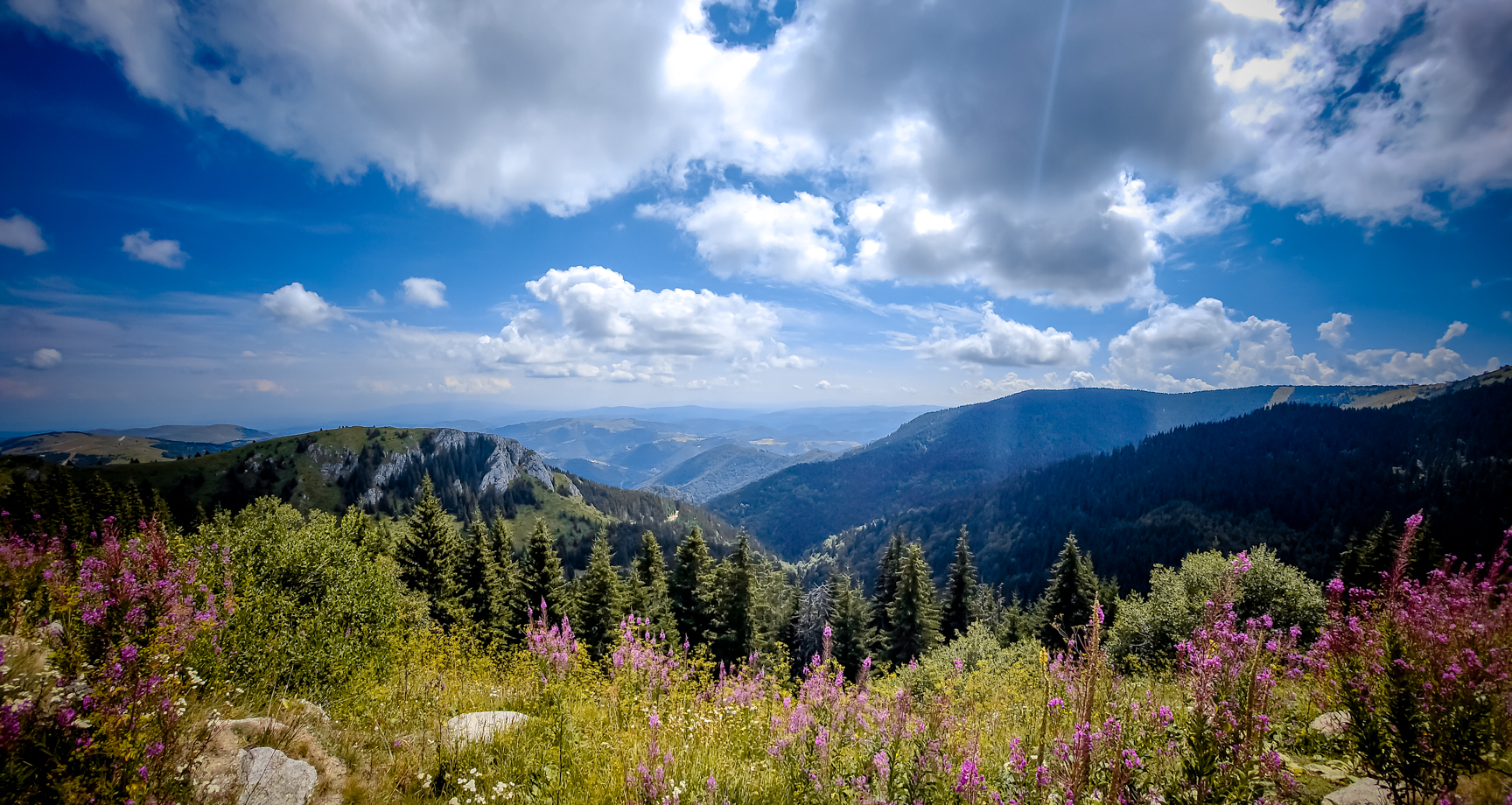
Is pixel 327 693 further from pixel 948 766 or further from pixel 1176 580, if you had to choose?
pixel 1176 580

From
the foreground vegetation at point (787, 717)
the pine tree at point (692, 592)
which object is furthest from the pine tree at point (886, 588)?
the foreground vegetation at point (787, 717)

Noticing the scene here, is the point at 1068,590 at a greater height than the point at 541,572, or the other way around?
the point at 541,572

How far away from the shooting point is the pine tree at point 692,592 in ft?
103

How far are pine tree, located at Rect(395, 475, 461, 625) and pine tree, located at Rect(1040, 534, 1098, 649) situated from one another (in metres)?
40.5

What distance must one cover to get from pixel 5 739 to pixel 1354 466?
271 m

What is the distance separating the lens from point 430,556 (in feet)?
104

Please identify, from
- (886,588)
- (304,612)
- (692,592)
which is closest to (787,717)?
(304,612)

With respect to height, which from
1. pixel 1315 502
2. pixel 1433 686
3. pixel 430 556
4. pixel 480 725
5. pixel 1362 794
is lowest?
pixel 1315 502

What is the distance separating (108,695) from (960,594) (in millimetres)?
45830

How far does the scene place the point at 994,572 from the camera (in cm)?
17925

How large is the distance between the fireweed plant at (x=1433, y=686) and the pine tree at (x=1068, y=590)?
112ft

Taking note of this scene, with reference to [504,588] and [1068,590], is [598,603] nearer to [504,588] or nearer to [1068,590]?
[504,588]

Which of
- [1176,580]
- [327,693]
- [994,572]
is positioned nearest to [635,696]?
[327,693]

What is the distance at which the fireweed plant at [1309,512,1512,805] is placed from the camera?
4555 mm
